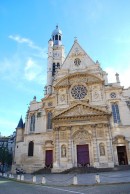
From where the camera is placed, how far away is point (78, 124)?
21.9 meters

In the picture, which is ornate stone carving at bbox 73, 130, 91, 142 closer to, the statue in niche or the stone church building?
the stone church building

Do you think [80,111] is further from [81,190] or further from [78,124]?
[81,190]

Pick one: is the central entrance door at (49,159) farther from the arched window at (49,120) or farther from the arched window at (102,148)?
the arched window at (102,148)

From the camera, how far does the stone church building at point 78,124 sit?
68.0ft

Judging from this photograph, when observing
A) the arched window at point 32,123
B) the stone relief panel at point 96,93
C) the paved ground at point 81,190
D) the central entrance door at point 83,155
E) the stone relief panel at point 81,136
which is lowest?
the paved ground at point 81,190

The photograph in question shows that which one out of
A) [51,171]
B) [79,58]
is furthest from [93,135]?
Result: [79,58]

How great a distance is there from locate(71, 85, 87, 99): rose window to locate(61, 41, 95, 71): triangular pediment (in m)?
3.19

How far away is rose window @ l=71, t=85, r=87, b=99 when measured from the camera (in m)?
24.3

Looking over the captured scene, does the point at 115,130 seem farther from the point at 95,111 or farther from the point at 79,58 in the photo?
the point at 79,58

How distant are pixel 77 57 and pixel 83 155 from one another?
46.1 feet

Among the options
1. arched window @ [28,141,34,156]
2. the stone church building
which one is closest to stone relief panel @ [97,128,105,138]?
the stone church building

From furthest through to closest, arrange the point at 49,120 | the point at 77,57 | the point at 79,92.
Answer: the point at 77,57 → the point at 49,120 → the point at 79,92

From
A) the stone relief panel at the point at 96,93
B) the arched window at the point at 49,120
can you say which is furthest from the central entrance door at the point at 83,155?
the stone relief panel at the point at 96,93

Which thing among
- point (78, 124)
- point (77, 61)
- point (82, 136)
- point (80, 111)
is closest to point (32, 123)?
point (78, 124)
